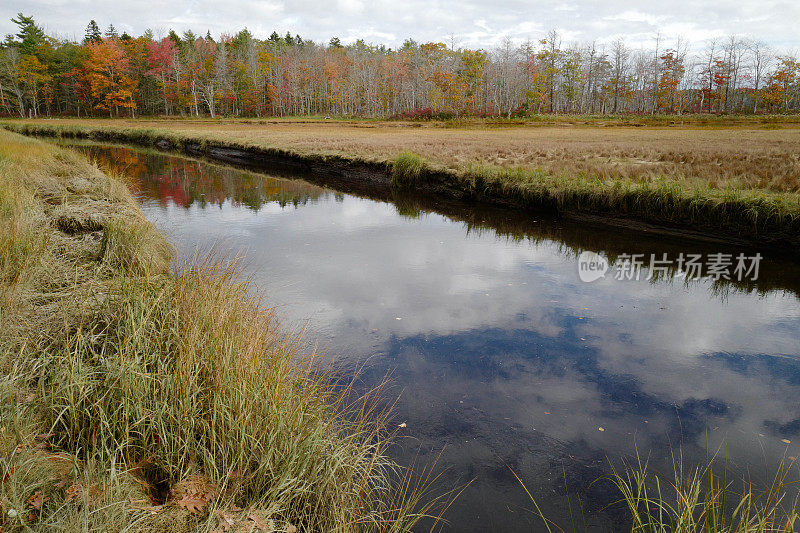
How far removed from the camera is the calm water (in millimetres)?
3514

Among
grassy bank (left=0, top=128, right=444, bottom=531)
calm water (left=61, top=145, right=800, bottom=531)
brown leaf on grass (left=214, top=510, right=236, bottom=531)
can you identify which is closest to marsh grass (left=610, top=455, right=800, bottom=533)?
calm water (left=61, top=145, right=800, bottom=531)

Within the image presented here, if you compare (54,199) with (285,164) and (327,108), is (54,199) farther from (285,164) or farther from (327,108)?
(327,108)

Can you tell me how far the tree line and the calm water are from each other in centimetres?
5058

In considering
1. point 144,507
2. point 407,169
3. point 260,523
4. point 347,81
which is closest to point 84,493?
point 144,507

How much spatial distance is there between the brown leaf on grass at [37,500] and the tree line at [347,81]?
5759 centimetres

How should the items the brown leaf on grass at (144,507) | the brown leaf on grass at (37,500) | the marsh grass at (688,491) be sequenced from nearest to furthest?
the brown leaf on grass at (37,500), the brown leaf on grass at (144,507), the marsh grass at (688,491)

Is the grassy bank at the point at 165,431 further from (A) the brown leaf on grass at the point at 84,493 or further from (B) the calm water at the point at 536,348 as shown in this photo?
(B) the calm water at the point at 536,348

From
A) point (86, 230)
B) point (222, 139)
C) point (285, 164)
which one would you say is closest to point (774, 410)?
point (86, 230)

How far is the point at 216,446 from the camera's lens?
260cm

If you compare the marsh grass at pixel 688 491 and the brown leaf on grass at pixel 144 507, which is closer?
the brown leaf on grass at pixel 144 507

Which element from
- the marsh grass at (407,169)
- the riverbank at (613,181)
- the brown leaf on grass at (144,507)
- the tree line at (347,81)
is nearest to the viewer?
the brown leaf on grass at (144,507)

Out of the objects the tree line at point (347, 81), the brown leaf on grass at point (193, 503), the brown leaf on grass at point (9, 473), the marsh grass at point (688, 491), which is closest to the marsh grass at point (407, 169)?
the marsh grass at point (688, 491)

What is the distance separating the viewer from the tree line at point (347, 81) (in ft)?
204

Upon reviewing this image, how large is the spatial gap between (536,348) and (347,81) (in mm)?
75473
